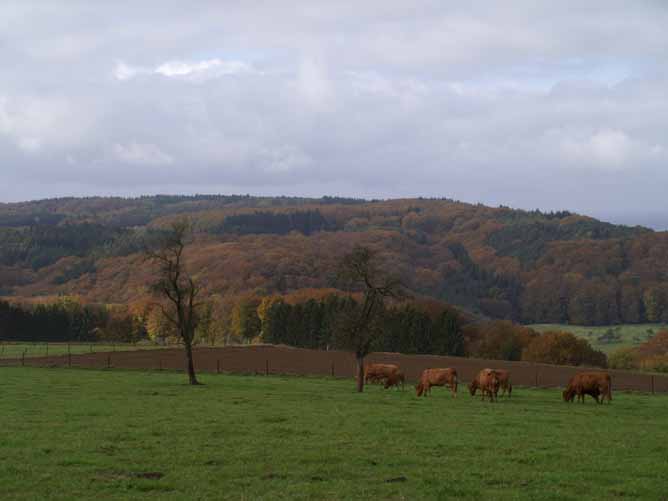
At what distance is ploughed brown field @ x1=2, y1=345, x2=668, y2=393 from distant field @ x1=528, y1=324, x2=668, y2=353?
75.0 metres

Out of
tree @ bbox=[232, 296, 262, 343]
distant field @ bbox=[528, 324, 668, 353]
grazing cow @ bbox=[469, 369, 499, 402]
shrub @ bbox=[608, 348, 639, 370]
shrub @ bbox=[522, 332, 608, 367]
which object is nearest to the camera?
grazing cow @ bbox=[469, 369, 499, 402]

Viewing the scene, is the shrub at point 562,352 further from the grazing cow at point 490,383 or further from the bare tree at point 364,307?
the grazing cow at point 490,383

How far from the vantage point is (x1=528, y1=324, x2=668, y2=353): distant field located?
152688mm

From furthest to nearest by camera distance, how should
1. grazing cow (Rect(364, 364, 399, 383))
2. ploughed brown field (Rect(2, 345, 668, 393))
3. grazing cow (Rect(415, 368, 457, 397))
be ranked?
ploughed brown field (Rect(2, 345, 668, 393)) → grazing cow (Rect(364, 364, 399, 383)) → grazing cow (Rect(415, 368, 457, 397))

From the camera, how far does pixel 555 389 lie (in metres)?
50.6

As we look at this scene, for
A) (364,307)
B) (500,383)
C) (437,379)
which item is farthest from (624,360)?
(500,383)

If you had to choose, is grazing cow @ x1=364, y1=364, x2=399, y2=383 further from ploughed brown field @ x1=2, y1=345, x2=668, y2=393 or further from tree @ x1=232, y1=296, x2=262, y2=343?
tree @ x1=232, y1=296, x2=262, y2=343

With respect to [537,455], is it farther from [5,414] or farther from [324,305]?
[324,305]

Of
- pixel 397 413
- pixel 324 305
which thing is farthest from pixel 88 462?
pixel 324 305

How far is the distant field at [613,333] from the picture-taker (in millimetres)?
152688

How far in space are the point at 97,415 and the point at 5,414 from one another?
125 inches

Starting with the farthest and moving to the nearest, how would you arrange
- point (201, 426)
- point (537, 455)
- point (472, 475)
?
point (201, 426) < point (537, 455) < point (472, 475)

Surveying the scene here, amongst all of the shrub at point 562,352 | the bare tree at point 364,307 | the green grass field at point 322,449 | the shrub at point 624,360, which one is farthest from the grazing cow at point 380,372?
the shrub at point 624,360

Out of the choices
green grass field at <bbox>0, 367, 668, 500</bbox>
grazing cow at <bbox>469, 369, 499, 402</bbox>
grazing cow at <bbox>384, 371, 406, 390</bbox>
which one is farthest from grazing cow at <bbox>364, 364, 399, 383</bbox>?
A: green grass field at <bbox>0, 367, 668, 500</bbox>
